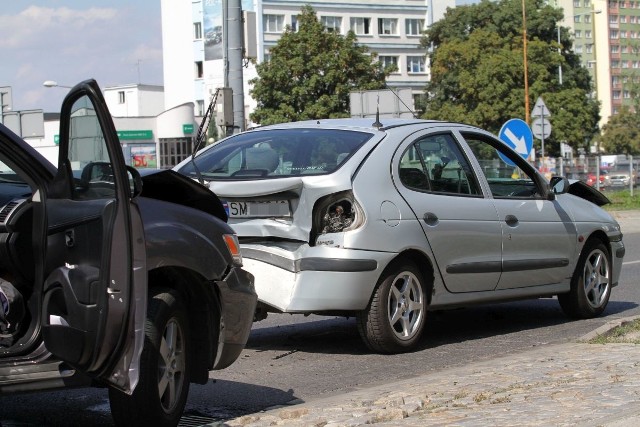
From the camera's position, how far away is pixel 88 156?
4820mm

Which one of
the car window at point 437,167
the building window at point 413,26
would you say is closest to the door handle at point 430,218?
the car window at point 437,167

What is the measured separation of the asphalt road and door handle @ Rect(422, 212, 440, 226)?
930 mm

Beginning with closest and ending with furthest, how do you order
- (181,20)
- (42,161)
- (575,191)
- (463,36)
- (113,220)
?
(113,220)
(42,161)
(575,191)
(463,36)
(181,20)

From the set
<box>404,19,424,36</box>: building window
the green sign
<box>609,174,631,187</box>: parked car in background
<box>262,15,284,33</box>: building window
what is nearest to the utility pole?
<box>609,174,631,187</box>: parked car in background

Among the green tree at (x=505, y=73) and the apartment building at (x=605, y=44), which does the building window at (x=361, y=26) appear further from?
the apartment building at (x=605, y=44)

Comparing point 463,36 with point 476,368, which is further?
point 463,36

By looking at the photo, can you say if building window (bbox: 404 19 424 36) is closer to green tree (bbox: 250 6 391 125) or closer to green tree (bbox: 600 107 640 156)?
green tree (bbox: 600 107 640 156)

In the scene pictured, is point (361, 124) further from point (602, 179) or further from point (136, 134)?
point (136, 134)

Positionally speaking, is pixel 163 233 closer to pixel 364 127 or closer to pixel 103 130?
pixel 103 130

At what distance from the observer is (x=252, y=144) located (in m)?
8.61

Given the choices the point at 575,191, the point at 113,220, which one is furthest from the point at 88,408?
the point at 575,191

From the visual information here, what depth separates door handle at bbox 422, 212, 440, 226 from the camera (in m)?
8.32

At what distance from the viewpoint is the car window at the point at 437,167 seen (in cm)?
846

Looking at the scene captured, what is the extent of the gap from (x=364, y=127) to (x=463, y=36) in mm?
77579
